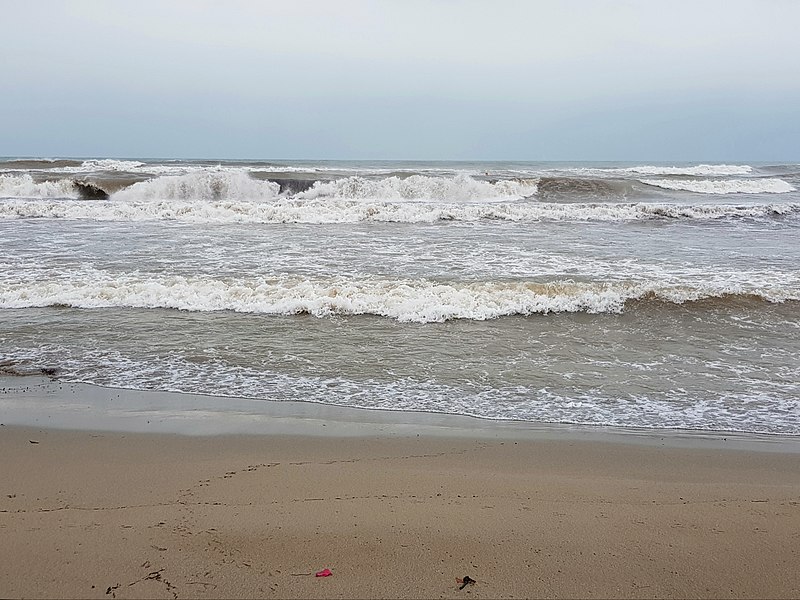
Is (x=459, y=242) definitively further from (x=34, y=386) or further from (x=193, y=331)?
(x=34, y=386)

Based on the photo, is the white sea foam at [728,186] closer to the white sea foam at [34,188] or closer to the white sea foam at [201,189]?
the white sea foam at [201,189]

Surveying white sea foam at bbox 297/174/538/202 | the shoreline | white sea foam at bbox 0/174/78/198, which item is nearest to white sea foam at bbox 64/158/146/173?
white sea foam at bbox 0/174/78/198

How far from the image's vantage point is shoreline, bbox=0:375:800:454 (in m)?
4.05

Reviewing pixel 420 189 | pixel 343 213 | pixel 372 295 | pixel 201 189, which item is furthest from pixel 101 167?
pixel 372 295

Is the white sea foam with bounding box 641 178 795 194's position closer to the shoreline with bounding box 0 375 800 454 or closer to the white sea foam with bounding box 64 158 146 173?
the shoreline with bounding box 0 375 800 454

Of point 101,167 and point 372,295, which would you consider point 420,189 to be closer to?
point 372,295

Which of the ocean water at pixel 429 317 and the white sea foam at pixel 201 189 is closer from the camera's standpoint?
the ocean water at pixel 429 317

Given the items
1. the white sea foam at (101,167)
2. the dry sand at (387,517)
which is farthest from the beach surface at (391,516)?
the white sea foam at (101,167)

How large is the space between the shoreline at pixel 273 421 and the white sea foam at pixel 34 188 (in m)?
22.3

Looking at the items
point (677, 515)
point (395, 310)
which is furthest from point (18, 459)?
point (395, 310)

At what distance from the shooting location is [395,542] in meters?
2.68

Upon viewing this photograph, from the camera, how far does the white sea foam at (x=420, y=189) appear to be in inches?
971

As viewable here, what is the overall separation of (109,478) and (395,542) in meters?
1.81

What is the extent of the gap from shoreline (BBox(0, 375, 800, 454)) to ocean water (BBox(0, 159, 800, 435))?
0.53 feet
